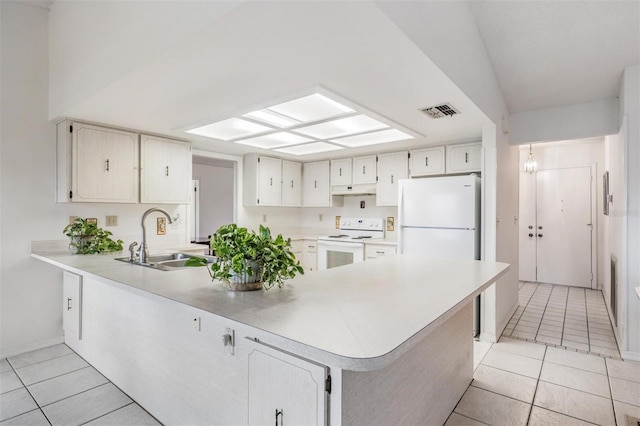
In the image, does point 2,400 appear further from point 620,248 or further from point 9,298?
point 620,248

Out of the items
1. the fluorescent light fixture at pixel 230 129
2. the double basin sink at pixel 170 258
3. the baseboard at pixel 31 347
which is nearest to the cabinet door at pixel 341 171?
the fluorescent light fixture at pixel 230 129

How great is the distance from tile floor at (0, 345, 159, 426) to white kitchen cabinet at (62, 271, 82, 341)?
23cm

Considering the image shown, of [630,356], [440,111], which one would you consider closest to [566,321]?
[630,356]

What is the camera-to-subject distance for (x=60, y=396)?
2.19 metres

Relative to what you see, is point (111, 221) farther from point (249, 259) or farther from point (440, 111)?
point (440, 111)

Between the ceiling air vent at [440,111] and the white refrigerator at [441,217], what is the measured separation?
34.0 inches

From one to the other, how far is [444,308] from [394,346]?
1.45 feet

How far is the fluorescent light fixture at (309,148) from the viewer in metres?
4.02

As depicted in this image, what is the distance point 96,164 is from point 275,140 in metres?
1.76

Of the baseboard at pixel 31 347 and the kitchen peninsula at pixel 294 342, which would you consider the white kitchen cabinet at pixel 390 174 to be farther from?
the baseboard at pixel 31 347

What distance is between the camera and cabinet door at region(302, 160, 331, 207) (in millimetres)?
5148

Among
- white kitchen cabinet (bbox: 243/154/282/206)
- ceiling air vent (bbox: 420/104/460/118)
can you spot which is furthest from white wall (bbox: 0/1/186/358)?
ceiling air vent (bbox: 420/104/460/118)

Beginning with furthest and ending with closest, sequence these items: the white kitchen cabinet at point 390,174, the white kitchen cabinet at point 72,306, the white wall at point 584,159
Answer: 1. the white wall at point 584,159
2. the white kitchen cabinet at point 390,174
3. the white kitchen cabinet at point 72,306

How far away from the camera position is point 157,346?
1.78 meters
